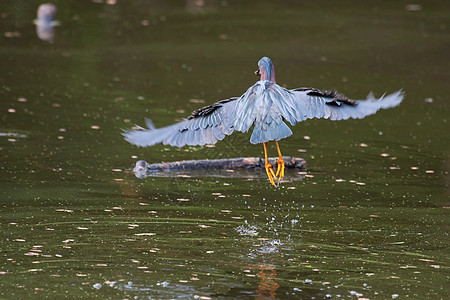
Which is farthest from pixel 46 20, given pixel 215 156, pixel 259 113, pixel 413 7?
pixel 259 113

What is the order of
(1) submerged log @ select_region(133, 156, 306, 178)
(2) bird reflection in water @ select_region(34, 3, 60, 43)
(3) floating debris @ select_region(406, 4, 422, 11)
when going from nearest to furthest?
(1) submerged log @ select_region(133, 156, 306, 178), (2) bird reflection in water @ select_region(34, 3, 60, 43), (3) floating debris @ select_region(406, 4, 422, 11)

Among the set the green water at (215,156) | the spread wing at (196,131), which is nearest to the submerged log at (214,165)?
the green water at (215,156)

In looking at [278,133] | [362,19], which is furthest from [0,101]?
[362,19]

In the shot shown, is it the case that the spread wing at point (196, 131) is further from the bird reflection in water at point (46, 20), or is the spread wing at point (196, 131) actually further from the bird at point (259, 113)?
the bird reflection in water at point (46, 20)

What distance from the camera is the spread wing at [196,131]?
7.22m

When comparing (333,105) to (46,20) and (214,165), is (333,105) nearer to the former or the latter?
(214,165)

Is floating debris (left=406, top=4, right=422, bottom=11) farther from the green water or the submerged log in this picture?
the submerged log

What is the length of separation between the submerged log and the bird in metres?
2.30

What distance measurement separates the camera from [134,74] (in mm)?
14984

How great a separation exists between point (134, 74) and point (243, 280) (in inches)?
363

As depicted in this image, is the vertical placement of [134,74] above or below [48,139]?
above

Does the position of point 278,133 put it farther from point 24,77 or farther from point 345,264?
point 24,77

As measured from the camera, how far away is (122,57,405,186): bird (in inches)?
280

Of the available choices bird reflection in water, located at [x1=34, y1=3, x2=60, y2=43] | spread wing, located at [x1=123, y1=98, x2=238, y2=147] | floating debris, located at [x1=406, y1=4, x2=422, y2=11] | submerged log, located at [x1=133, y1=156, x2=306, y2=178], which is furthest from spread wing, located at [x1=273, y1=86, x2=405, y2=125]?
floating debris, located at [x1=406, y1=4, x2=422, y2=11]
